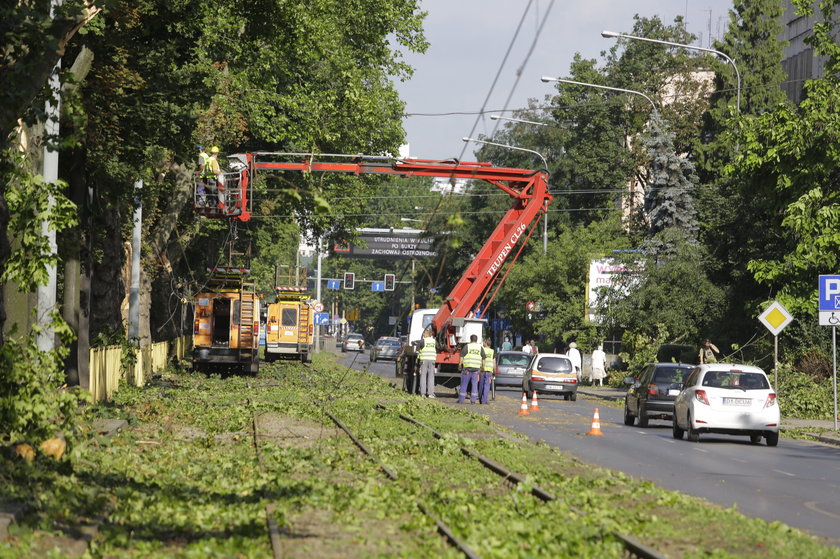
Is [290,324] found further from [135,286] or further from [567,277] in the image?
[135,286]

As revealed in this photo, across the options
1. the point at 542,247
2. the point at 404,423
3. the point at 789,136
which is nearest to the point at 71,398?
the point at 404,423

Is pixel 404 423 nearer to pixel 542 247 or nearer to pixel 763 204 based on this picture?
pixel 763 204

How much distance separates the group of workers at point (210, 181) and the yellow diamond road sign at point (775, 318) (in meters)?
13.9

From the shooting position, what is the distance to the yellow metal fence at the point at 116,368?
26953 millimetres

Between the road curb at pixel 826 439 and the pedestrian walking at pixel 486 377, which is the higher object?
the pedestrian walking at pixel 486 377

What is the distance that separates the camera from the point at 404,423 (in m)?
23.2

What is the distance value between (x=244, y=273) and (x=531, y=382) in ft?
43.7

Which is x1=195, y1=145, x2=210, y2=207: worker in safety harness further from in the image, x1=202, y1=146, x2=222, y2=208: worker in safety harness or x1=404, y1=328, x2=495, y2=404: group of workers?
x1=404, y1=328, x2=495, y2=404: group of workers

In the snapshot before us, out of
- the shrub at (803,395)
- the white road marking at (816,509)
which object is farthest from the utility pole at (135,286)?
the white road marking at (816,509)

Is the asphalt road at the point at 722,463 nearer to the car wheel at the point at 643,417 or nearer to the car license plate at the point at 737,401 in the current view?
the car wheel at the point at 643,417

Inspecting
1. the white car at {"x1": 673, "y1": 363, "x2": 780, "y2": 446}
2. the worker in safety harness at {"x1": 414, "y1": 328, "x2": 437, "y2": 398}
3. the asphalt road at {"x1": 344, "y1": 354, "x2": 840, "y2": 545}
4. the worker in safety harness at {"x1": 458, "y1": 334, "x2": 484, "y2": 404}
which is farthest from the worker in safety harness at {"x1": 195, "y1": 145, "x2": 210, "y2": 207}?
the white car at {"x1": 673, "y1": 363, "x2": 780, "y2": 446}

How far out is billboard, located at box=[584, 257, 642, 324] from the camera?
48.4m

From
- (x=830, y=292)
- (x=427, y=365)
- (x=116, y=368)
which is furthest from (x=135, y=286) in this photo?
(x=830, y=292)

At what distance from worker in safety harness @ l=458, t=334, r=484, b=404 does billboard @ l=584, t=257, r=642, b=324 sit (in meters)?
16.3
